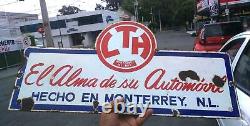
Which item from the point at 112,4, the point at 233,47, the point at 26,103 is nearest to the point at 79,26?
the point at 112,4

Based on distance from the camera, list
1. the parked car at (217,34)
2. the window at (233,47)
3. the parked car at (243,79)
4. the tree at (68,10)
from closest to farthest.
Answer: the parked car at (243,79) < the window at (233,47) < the parked car at (217,34) < the tree at (68,10)

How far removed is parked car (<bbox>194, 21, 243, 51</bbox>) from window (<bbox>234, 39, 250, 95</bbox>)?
10.6m

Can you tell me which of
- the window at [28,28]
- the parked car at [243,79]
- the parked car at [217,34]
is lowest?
the window at [28,28]

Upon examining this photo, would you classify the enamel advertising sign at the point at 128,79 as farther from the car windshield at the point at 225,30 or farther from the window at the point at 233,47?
the car windshield at the point at 225,30

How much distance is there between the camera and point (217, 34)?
14.4 m

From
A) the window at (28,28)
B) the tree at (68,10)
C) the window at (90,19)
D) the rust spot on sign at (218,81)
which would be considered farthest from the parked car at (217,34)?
the tree at (68,10)

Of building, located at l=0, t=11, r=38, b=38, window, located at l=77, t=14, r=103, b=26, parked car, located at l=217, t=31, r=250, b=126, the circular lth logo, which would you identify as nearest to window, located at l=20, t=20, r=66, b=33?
building, located at l=0, t=11, r=38, b=38

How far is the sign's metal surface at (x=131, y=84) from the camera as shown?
2146 millimetres

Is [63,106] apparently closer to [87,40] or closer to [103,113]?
[103,113]

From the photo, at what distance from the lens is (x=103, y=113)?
2018mm

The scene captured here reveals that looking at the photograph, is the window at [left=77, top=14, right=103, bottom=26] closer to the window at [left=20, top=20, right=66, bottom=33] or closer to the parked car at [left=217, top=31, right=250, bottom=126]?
the window at [left=20, top=20, right=66, bottom=33]

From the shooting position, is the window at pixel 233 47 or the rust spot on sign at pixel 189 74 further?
the window at pixel 233 47

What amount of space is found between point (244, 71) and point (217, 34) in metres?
11.5

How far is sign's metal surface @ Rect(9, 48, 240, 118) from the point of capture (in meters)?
2.15
